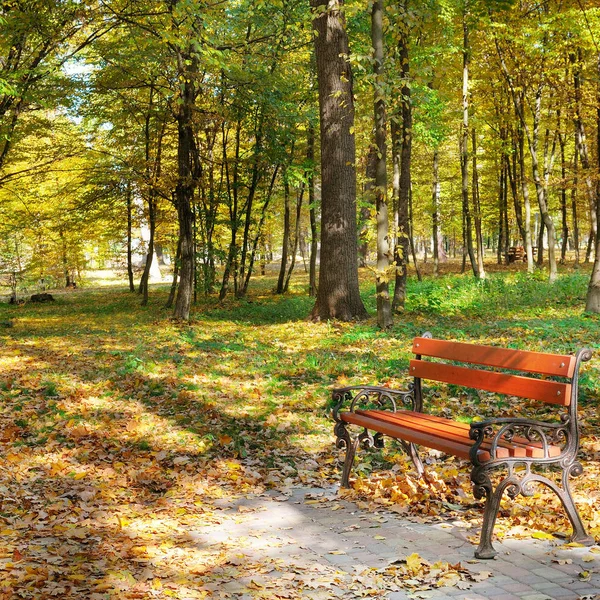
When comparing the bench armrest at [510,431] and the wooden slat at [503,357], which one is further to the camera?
the wooden slat at [503,357]

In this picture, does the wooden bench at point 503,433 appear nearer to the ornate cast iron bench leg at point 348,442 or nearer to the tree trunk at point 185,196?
the ornate cast iron bench leg at point 348,442

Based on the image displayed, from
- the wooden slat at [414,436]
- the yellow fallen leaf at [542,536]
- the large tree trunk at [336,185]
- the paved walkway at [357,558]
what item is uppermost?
the large tree trunk at [336,185]

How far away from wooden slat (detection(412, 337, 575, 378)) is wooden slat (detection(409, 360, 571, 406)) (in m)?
0.07

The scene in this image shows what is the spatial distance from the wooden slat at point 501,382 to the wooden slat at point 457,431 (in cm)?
31

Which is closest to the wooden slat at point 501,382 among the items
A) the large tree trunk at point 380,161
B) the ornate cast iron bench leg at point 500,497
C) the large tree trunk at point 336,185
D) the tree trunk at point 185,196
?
the ornate cast iron bench leg at point 500,497

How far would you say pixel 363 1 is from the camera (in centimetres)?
1105

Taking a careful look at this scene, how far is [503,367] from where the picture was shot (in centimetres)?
475

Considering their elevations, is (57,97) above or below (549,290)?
above

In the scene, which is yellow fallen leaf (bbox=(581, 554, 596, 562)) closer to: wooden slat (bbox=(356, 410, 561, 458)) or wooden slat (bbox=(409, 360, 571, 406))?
wooden slat (bbox=(356, 410, 561, 458))

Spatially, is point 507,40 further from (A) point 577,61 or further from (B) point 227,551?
(B) point 227,551

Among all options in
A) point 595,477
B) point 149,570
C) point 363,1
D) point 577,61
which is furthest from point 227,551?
point 577,61

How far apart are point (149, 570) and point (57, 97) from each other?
15443mm

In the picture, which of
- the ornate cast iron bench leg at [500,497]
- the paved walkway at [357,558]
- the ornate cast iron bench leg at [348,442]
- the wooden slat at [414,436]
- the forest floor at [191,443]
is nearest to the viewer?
the paved walkway at [357,558]

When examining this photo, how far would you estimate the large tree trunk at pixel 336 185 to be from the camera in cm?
1320
